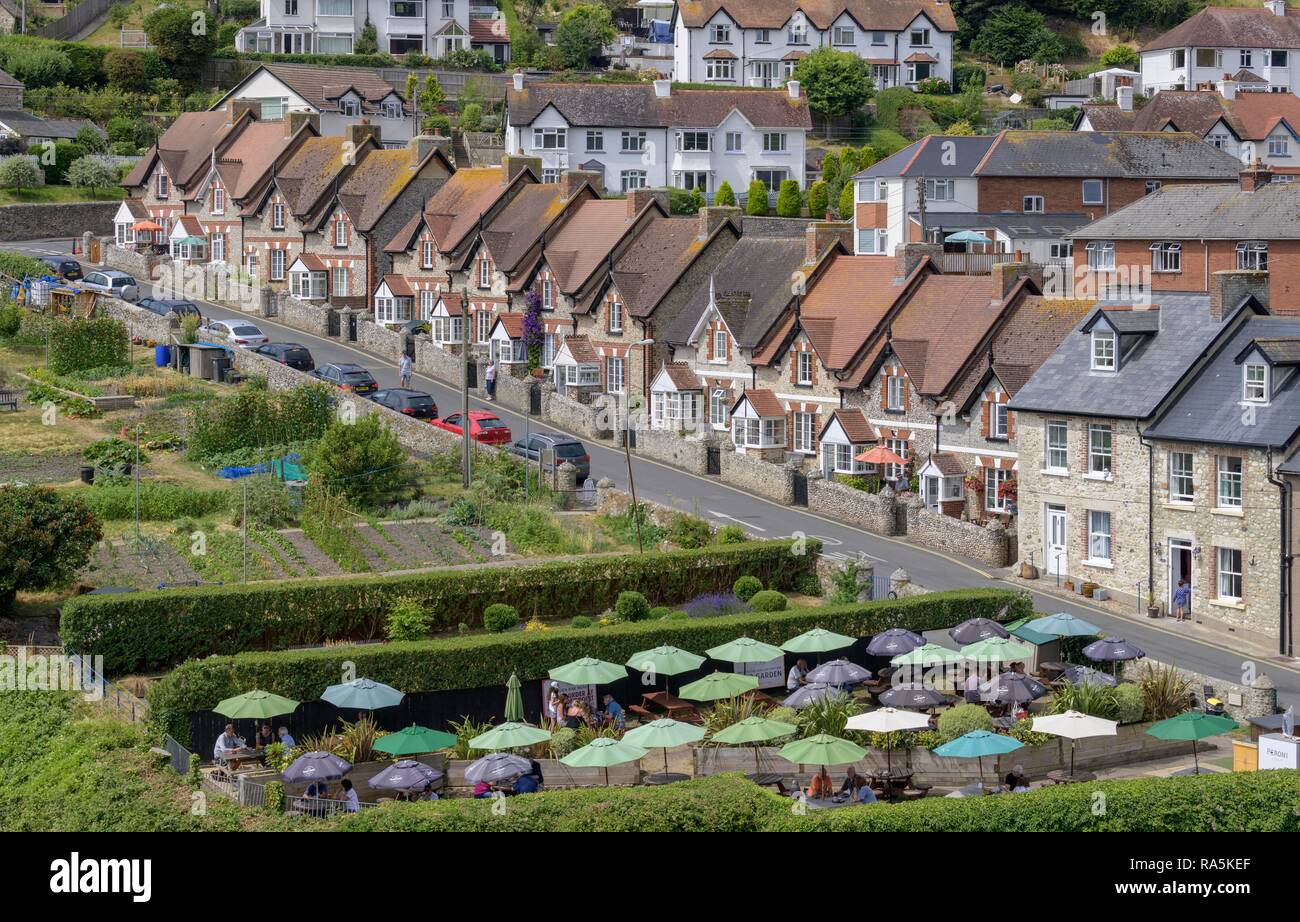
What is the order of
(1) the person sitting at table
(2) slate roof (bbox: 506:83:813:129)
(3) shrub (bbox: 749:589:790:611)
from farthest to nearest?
1. (2) slate roof (bbox: 506:83:813:129)
2. (3) shrub (bbox: 749:589:790:611)
3. (1) the person sitting at table

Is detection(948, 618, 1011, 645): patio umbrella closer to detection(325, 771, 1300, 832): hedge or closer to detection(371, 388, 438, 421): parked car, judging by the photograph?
detection(325, 771, 1300, 832): hedge

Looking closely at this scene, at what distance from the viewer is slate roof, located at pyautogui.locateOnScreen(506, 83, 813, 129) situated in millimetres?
110750

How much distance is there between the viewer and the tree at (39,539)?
48.6 meters

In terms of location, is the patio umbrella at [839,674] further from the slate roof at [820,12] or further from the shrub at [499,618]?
the slate roof at [820,12]

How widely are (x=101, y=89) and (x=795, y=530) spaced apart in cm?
8120

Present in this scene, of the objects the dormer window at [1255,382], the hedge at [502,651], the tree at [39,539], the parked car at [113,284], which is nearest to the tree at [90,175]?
the parked car at [113,284]

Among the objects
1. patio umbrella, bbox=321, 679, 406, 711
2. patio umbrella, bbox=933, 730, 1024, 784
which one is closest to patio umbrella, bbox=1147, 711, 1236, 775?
patio umbrella, bbox=933, 730, 1024, 784

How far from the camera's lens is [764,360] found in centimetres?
7188

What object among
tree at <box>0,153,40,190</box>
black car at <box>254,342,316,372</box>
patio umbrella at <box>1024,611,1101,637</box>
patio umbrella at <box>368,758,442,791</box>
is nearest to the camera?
patio umbrella at <box>368,758,442,791</box>

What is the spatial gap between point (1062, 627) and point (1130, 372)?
41.3ft

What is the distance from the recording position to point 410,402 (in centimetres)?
7094

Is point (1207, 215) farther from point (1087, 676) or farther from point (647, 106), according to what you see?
point (1087, 676)

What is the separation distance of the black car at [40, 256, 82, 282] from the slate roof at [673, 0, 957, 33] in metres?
53.0

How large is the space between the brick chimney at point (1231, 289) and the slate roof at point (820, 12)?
Result: 82760mm
